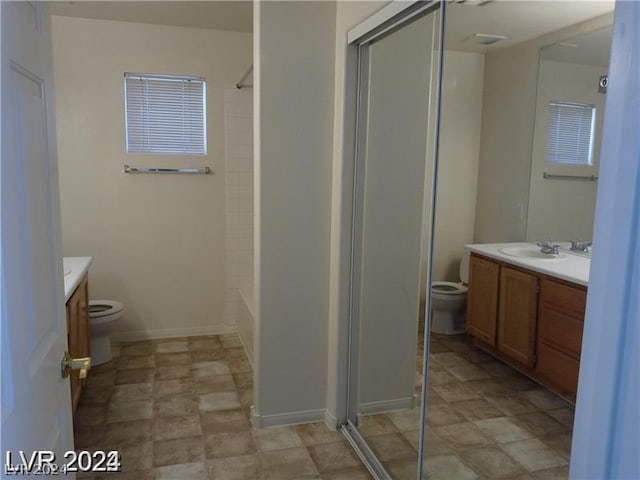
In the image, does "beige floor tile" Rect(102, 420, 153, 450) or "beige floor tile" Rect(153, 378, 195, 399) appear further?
"beige floor tile" Rect(153, 378, 195, 399)

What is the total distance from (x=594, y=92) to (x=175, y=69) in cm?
344

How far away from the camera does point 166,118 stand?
4.12 m

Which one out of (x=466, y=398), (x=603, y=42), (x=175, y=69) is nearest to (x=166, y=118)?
(x=175, y=69)

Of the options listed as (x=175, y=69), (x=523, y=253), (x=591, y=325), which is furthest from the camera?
(x=175, y=69)

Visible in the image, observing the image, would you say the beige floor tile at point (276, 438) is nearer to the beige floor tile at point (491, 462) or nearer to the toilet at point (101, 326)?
the beige floor tile at point (491, 462)

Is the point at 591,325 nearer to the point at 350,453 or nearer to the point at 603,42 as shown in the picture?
the point at 603,42

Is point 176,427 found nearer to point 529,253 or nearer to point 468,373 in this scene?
point 468,373

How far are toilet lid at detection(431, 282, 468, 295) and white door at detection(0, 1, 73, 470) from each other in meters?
1.36

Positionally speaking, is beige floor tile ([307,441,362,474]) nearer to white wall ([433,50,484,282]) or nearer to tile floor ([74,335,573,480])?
tile floor ([74,335,573,480])

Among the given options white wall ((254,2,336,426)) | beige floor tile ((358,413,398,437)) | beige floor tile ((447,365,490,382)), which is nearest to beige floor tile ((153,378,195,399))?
white wall ((254,2,336,426))

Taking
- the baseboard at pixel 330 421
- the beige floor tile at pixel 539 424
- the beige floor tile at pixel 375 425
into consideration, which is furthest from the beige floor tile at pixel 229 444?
the beige floor tile at pixel 539 424

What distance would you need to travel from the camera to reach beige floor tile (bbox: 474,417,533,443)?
5.70ft

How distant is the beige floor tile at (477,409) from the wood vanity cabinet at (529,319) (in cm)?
19

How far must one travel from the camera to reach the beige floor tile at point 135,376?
3432 mm
